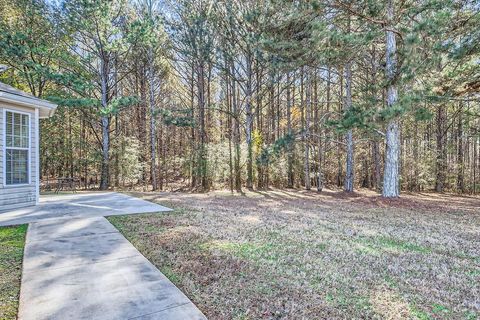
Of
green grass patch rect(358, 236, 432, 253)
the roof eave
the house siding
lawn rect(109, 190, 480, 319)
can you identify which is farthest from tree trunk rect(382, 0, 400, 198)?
the house siding

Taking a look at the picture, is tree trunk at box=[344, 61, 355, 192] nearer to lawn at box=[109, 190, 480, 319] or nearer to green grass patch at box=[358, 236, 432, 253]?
lawn at box=[109, 190, 480, 319]

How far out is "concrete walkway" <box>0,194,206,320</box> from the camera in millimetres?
2332

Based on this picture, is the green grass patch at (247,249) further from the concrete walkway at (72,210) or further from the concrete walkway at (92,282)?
the concrete walkway at (72,210)

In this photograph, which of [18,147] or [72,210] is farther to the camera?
[18,147]

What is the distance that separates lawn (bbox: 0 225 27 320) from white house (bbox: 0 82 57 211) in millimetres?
1997

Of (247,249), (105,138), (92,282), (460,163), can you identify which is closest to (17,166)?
(92,282)

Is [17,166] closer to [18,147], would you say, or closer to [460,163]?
[18,147]

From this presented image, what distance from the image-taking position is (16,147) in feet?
21.4

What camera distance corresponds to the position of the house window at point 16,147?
6.38m

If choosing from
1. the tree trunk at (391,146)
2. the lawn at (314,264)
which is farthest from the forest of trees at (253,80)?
the lawn at (314,264)

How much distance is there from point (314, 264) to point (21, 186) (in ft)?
21.7

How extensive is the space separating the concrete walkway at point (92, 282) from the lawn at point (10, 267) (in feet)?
0.22

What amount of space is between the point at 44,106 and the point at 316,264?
7.01 meters

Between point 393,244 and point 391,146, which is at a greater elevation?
point 391,146
